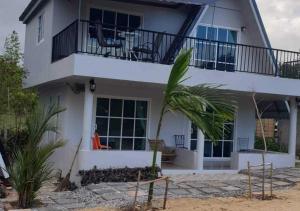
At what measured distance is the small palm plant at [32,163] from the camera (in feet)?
31.6

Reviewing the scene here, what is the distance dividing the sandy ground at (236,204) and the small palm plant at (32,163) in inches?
54.2

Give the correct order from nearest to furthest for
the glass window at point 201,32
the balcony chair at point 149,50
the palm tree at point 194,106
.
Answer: the palm tree at point 194,106
the balcony chair at point 149,50
the glass window at point 201,32

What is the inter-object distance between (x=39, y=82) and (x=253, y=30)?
25.7 feet

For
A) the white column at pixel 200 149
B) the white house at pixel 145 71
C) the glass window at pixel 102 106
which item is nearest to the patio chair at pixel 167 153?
the white house at pixel 145 71

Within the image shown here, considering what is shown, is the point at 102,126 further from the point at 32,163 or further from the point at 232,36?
the point at 232,36

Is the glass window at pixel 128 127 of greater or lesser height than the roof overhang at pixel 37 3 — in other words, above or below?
below

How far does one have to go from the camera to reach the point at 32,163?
9.65 metres


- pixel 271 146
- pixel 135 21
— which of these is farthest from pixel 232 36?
pixel 271 146

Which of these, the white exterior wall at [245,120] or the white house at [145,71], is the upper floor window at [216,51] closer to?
the white house at [145,71]

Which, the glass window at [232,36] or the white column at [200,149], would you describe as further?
the glass window at [232,36]

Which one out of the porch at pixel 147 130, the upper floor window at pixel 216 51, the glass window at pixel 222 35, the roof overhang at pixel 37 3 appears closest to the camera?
the porch at pixel 147 130

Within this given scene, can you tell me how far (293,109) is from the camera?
644 inches

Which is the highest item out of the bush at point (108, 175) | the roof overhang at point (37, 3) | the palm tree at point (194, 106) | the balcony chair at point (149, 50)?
the roof overhang at point (37, 3)

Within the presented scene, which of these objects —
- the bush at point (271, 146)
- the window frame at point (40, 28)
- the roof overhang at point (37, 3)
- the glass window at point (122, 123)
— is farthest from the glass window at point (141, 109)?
the bush at point (271, 146)
